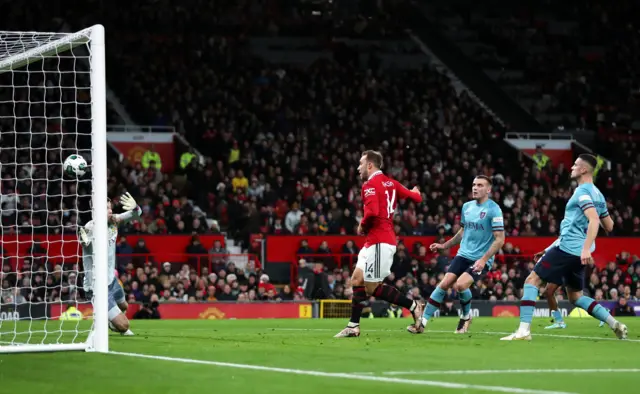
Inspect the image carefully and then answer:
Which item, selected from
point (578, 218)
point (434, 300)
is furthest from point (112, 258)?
point (578, 218)

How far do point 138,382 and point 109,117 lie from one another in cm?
2955

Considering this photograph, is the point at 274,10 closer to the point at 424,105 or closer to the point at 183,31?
the point at 183,31

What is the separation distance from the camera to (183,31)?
4281 centimetres

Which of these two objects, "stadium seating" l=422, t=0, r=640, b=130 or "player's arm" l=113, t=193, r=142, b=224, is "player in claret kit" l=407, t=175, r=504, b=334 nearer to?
"player's arm" l=113, t=193, r=142, b=224

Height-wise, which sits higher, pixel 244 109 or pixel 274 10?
pixel 274 10

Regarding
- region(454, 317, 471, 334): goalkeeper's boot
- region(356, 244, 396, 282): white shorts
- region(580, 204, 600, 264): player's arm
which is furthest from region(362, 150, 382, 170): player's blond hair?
region(454, 317, 471, 334): goalkeeper's boot

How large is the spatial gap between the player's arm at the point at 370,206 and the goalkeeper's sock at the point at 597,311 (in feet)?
9.30

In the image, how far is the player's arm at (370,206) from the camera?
14.8 metres

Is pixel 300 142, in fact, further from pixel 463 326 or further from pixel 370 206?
pixel 370 206

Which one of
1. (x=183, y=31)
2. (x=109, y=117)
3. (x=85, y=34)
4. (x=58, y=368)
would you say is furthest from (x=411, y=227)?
(x=58, y=368)

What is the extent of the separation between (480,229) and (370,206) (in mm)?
2203

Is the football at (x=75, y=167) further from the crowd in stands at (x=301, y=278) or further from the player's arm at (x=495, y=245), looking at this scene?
the crowd in stands at (x=301, y=278)

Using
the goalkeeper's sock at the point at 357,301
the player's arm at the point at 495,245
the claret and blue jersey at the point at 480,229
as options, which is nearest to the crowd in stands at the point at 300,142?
the claret and blue jersey at the point at 480,229

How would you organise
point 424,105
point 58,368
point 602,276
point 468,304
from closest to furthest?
1. point 58,368
2. point 468,304
3. point 602,276
4. point 424,105
